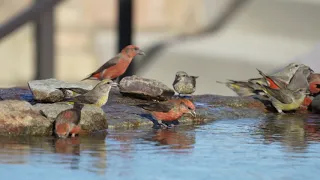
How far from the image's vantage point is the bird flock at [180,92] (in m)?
5.99

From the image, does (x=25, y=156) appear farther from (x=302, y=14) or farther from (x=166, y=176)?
(x=302, y=14)

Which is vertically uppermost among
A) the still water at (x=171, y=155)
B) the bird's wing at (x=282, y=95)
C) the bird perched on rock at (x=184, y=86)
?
the bird perched on rock at (x=184, y=86)

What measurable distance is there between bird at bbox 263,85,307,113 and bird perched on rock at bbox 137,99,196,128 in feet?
4.22

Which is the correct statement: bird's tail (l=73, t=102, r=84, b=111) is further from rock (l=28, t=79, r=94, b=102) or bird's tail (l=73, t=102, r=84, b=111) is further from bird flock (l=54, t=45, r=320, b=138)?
rock (l=28, t=79, r=94, b=102)

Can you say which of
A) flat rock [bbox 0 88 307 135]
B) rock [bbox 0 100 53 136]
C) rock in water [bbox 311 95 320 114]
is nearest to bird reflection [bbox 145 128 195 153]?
flat rock [bbox 0 88 307 135]

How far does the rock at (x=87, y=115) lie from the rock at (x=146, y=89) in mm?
1075

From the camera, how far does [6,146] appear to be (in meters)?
→ 5.32

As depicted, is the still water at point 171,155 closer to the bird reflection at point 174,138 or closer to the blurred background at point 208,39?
the bird reflection at point 174,138

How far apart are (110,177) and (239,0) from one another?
33.3 ft

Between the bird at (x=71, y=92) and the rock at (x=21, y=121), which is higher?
the bird at (x=71, y=92)

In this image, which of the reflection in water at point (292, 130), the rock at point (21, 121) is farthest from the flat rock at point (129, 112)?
the reflection in water at point (292, 130)

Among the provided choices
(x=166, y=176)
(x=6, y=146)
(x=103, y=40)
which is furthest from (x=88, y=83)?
(x=103, y=40)

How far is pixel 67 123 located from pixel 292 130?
5.85ft

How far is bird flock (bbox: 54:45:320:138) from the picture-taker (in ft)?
19.6
